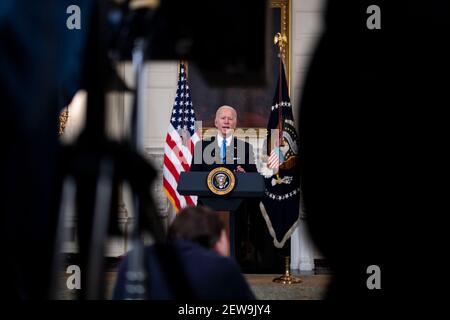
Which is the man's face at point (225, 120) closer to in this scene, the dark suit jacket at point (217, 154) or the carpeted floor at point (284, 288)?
the dark suit jacket at point (217, 154)

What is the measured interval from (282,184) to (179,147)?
3.87 feet

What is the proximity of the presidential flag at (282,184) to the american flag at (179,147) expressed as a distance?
0.82 metres

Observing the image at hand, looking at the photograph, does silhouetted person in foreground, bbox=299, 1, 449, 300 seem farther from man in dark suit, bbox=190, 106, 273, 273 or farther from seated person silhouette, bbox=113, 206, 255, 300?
man in dark suit, bbox=190, 106, 273, 273

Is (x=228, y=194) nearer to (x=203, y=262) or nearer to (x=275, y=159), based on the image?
(x=275, y=159)

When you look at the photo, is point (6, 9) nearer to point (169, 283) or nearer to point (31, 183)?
point (31, 183)

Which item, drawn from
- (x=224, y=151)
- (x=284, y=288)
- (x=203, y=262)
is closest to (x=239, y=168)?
(x=224, y=151)

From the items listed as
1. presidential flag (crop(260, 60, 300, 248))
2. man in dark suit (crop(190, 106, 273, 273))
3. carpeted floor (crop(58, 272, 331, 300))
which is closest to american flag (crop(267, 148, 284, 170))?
presidential flag (crop(260, 60, 300, 248))

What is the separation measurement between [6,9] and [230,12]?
1.03 feet

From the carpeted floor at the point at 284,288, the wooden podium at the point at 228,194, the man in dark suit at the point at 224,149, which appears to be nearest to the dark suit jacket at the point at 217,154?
the man in dark suit at the point at 224,149

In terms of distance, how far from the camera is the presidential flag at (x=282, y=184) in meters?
5.23

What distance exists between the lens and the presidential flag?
5.23 metres

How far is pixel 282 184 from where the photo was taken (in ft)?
17.3

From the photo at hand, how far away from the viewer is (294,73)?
6352mm
